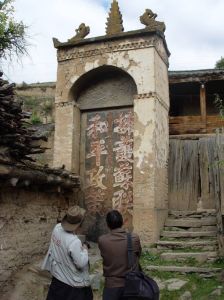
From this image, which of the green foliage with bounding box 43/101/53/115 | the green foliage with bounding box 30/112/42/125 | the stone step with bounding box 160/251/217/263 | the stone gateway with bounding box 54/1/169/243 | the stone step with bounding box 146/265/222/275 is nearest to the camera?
the stone step with bounding box 146/265/222/275

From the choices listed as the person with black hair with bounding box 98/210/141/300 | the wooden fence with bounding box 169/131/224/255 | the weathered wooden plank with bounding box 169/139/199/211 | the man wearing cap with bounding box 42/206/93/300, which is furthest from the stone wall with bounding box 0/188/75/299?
the wooden fence with bounding box 169/131/224/255

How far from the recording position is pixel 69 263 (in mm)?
4664

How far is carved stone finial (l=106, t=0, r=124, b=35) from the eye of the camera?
12.3 m

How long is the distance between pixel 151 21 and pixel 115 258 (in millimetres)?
8949

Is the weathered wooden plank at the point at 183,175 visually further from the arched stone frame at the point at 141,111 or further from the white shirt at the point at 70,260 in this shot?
the white shirt at the point at 70,260

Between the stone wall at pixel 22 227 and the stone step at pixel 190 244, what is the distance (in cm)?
285

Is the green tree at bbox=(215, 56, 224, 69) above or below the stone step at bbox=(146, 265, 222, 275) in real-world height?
above

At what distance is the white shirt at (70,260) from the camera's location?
4.60 m

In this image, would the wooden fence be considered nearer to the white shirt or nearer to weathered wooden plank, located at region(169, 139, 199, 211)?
weathered wooden plank, located at region(169, 139, 199, 211)

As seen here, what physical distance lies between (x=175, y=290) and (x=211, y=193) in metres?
5.53

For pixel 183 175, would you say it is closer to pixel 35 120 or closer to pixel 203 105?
pixel 203 105

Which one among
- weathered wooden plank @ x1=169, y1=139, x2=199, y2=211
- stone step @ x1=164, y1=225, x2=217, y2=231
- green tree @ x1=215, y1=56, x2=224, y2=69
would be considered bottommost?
stone step @ x1=164, y1=225, x2=217, y2=231

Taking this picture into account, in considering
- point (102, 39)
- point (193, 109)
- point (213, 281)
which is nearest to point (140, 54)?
point (102, 39)

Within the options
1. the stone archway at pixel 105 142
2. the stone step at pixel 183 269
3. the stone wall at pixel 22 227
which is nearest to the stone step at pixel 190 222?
the stone archway at pixel 105 142
